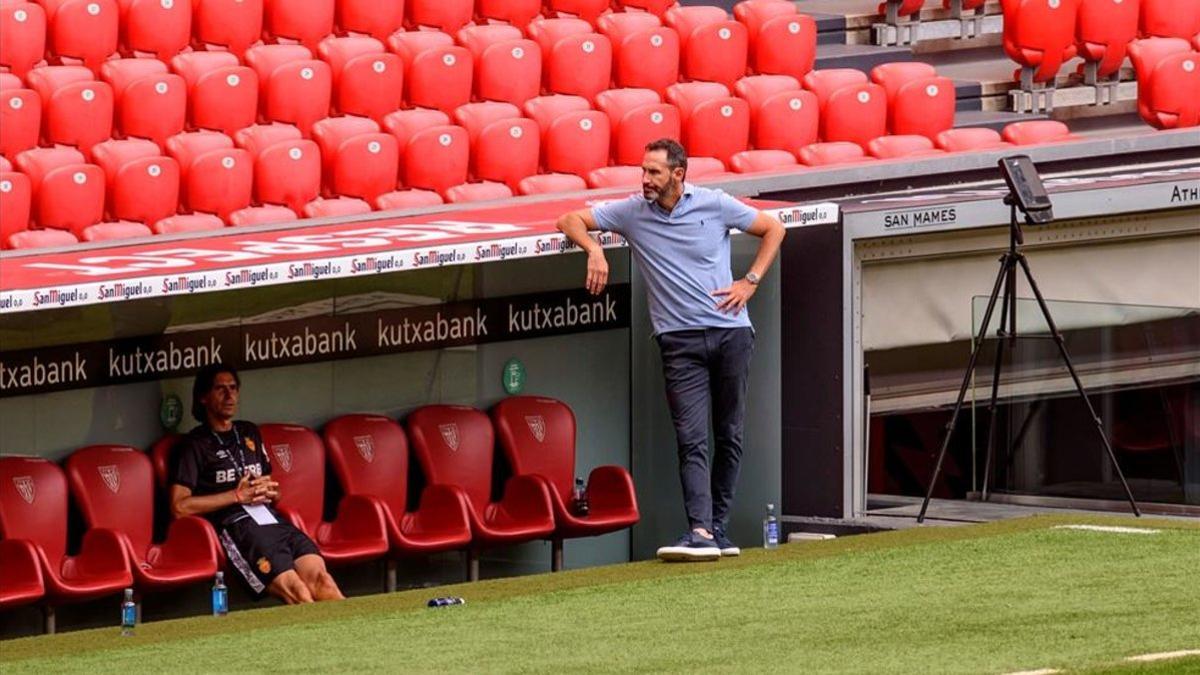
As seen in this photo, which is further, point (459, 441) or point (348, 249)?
point (459, 441)

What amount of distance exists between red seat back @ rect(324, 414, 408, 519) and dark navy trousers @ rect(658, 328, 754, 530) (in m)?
1.65

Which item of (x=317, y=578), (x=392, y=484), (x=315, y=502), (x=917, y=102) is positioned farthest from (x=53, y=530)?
(x=917, y=102)

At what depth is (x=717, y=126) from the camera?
1345cm

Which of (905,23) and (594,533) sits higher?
(905,23)

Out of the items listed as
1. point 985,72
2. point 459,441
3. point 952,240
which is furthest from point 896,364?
point 985,72

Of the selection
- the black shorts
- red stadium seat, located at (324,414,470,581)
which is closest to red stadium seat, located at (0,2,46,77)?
red stadium seat, located at (324,414,470,581)

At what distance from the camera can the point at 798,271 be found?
10797 mm

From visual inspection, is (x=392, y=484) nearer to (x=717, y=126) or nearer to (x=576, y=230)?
(x=576, y=230)

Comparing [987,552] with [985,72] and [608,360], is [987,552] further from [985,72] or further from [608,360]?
[985,72]

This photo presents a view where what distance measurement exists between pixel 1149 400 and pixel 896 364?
1097 millimetres

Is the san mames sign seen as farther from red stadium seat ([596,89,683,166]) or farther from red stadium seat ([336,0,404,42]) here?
red stadium seat ([336,0,404,42])

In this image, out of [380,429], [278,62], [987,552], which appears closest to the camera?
[987,552]

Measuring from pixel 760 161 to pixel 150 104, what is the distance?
3336mm

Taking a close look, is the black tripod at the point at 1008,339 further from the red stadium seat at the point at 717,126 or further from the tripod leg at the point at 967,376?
the red stadium seat at the point at 717,126
